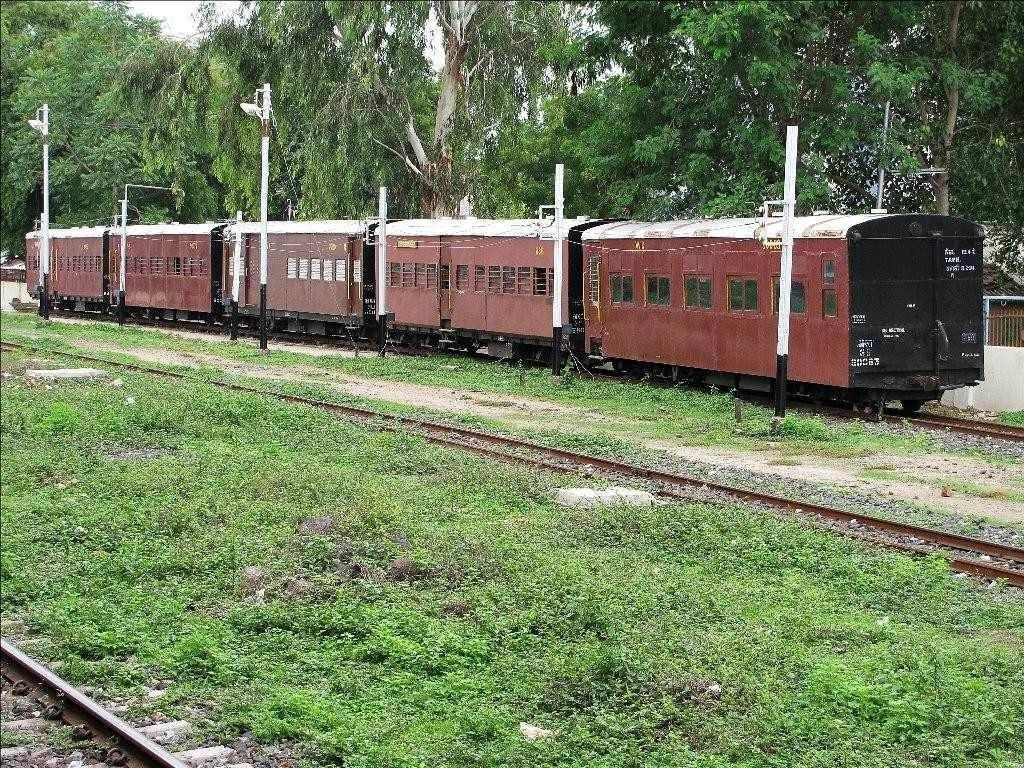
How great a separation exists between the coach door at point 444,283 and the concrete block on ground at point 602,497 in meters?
20.9

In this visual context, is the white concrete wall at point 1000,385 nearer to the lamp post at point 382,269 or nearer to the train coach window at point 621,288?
the train coach window at point 621,288

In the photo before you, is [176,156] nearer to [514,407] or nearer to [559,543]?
[514,407]

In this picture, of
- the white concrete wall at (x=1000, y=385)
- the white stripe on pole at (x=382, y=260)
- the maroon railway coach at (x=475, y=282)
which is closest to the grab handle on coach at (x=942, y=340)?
the white concrete wall at (x=1000, y=385)

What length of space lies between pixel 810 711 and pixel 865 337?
15.4 m

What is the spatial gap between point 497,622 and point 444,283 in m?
26.6

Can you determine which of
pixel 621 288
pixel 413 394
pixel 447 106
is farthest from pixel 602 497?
pixel 447 106

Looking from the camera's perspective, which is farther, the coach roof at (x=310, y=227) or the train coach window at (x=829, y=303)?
the coach roof at (x=310, y=227)

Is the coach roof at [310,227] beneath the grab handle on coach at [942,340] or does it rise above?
above

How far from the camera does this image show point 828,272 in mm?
24078

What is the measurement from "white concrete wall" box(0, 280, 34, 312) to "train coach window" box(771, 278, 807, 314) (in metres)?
50.1

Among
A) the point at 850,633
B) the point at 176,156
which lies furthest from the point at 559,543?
the point at 176,156

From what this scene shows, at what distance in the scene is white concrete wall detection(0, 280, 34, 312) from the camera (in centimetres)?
6903

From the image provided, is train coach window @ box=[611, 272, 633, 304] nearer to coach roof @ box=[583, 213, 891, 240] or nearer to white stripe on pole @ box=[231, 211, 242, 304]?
coach roof @ box=[583, 213, 891, 240]

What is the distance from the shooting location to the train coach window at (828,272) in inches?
943
